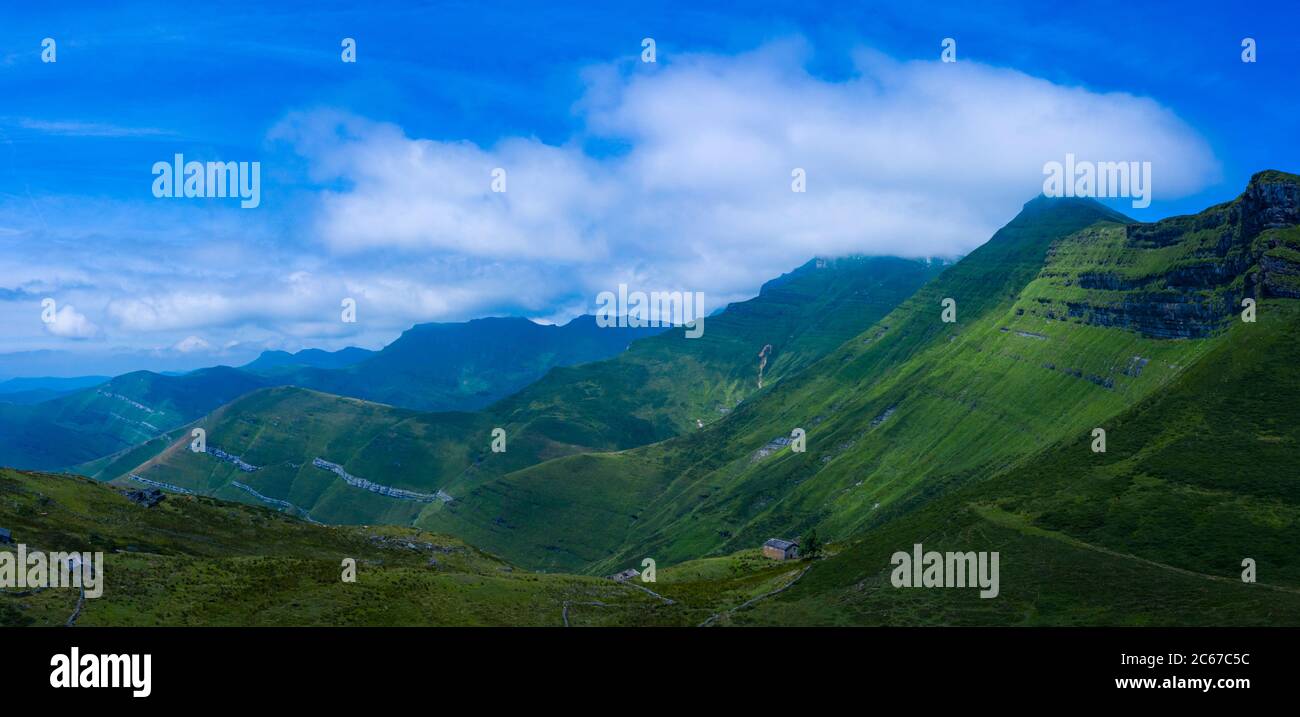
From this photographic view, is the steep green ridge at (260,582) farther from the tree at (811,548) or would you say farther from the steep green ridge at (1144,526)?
the steep green ridge at (1144,526)

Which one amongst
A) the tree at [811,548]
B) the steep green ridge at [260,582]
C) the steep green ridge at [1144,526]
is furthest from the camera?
the tree at [811,548]

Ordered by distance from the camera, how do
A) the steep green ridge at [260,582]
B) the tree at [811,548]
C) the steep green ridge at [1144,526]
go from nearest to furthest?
the steep green ridge at [260,582] → the steep green ridge at [1144,526] → the tree at [811,548]

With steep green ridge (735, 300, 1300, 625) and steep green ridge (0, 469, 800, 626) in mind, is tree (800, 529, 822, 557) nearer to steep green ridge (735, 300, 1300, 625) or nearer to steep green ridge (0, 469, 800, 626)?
steep green ridge (0, 469, 800, 626)

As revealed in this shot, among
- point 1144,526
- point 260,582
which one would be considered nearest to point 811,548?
point 1144,526

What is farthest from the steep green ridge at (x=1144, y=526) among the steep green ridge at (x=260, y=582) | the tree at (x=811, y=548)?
the steep green ridge at (x=260, y=582)
